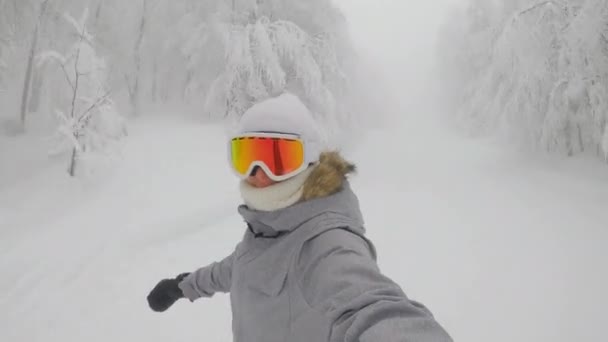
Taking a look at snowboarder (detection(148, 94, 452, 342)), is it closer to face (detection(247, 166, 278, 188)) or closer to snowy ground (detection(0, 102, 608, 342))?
face (detection(247, 166, 278, 188))

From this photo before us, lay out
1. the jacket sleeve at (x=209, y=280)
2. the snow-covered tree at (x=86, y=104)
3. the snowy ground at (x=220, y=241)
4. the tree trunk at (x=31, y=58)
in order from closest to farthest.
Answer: the jacket sleeve at (x=209, y=280), the snowy ground at (x=220, y=241), the snow-covered tree at (x=86, y=104), the tree trunk at (x=31, y=58)

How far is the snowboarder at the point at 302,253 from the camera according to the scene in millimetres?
837

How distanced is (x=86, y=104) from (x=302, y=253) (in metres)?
10.5

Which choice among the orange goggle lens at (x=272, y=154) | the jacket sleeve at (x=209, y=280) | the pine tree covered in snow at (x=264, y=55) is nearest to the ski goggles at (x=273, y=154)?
the orange goggle lens at (x=272, y=154)

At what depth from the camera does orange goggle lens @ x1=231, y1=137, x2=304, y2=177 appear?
1.25 meters

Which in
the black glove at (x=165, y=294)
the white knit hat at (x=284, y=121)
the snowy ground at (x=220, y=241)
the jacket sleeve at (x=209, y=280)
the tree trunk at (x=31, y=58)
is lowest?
the snowy ground at (x=220, y=241)

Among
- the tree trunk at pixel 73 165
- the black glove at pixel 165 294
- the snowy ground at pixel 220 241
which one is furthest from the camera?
the tree trunk at pixel 73 165

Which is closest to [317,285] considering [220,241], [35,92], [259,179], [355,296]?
[355,296]

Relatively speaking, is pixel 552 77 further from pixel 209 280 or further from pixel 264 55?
pixel 209 280

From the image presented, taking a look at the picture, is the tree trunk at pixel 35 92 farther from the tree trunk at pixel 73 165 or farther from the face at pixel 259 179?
the face at pixel 259 179

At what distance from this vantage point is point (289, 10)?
520 inches

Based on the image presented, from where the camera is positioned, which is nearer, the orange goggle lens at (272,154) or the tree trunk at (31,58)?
the orange goggle lens at (272,154)

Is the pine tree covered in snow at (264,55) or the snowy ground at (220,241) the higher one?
the pine tree covered in snow at (264,55)

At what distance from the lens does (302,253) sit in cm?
105
